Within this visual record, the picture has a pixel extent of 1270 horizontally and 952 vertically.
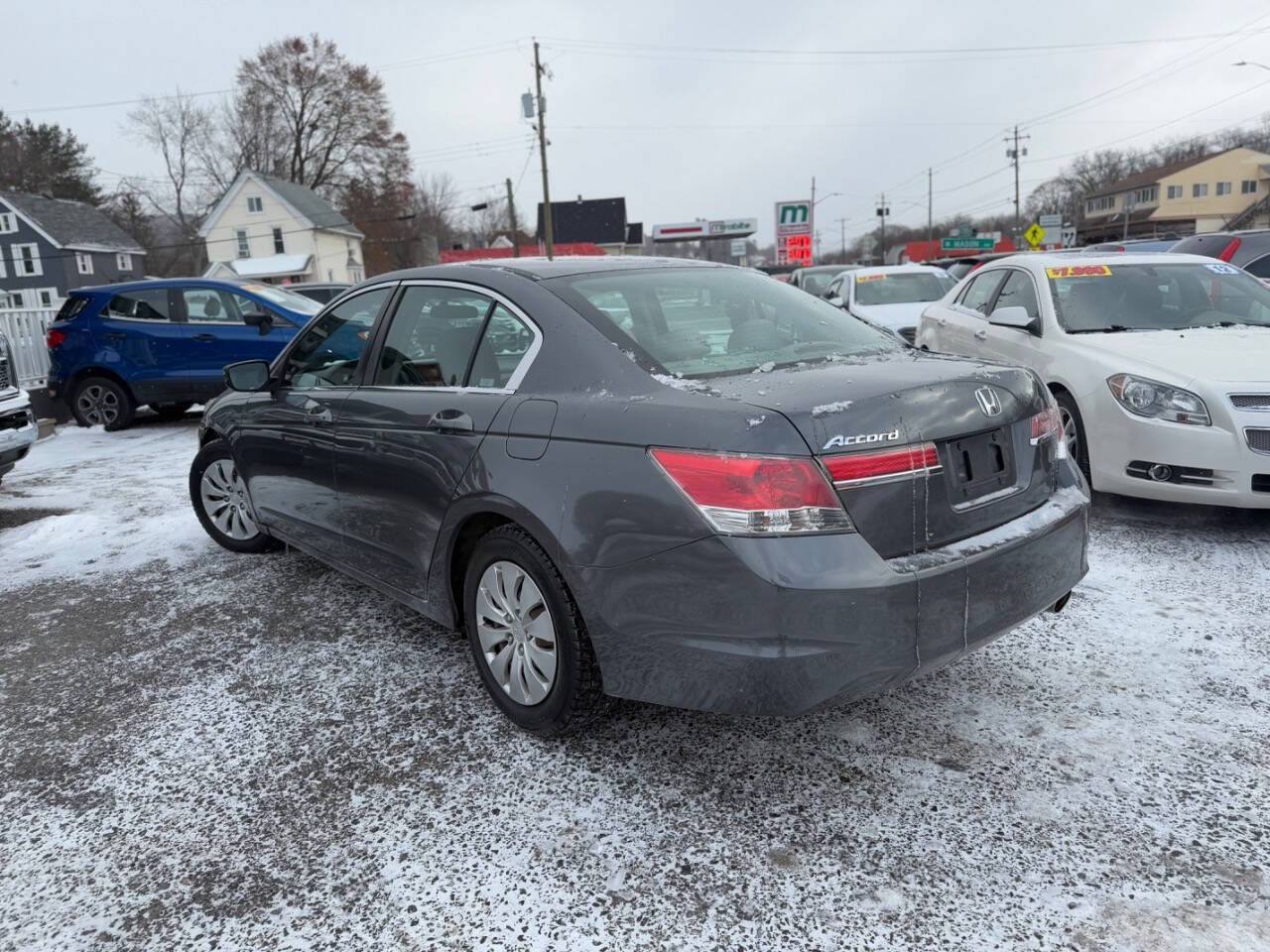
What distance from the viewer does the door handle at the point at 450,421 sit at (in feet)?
9.76

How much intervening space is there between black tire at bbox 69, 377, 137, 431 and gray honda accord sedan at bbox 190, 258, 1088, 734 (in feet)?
26.7

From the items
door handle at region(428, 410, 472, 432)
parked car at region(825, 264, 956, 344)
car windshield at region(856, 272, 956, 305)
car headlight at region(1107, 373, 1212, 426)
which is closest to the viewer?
door handle at region(428, 410, 472, 432)

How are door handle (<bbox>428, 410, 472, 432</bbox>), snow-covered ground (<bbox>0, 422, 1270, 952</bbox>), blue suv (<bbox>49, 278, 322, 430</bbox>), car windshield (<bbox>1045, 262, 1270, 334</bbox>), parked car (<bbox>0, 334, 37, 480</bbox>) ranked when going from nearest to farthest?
snow-covered ground (<bbox>0, 422, 1270, 952</bbox>)
door handle (<bbox>428, 410, 472, 432</bbox>)
car windshield (<bbox>1045, 262, 1270, 334</bbox>)
parked car (<bbox>0, 334, 37, 480</bbox>)
blue suv (<bbox>49, 278, 322, 430</bbox>)

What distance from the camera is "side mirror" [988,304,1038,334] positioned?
561 cm

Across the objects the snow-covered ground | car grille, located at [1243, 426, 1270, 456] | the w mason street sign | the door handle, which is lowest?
the snow-covered ground

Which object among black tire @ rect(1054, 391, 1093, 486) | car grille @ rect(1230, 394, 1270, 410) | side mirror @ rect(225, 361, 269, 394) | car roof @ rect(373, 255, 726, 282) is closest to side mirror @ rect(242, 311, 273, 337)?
side mirror @ rect(225, 361, 269, 394)

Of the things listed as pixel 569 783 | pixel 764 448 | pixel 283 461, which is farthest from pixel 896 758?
pixel 283 461

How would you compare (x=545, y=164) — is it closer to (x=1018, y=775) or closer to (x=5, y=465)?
(x=5, y=465)

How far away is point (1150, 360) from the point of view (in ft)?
16.0

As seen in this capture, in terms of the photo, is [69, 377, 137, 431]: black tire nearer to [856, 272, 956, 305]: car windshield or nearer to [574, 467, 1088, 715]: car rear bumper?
[856, 272, 956, 305]: car windshield

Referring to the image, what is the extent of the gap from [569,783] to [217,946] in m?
1.02

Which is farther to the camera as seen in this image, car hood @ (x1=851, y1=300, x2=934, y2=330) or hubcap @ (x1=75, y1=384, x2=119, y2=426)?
car hood @ (x1=851, y1=300, x2=934, y2=330)

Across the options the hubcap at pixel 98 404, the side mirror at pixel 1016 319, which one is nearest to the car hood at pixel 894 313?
the side mirror at pixel 1016 319

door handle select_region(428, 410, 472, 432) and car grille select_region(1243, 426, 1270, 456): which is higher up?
door handle select_region(428, 410, 472, 432)
